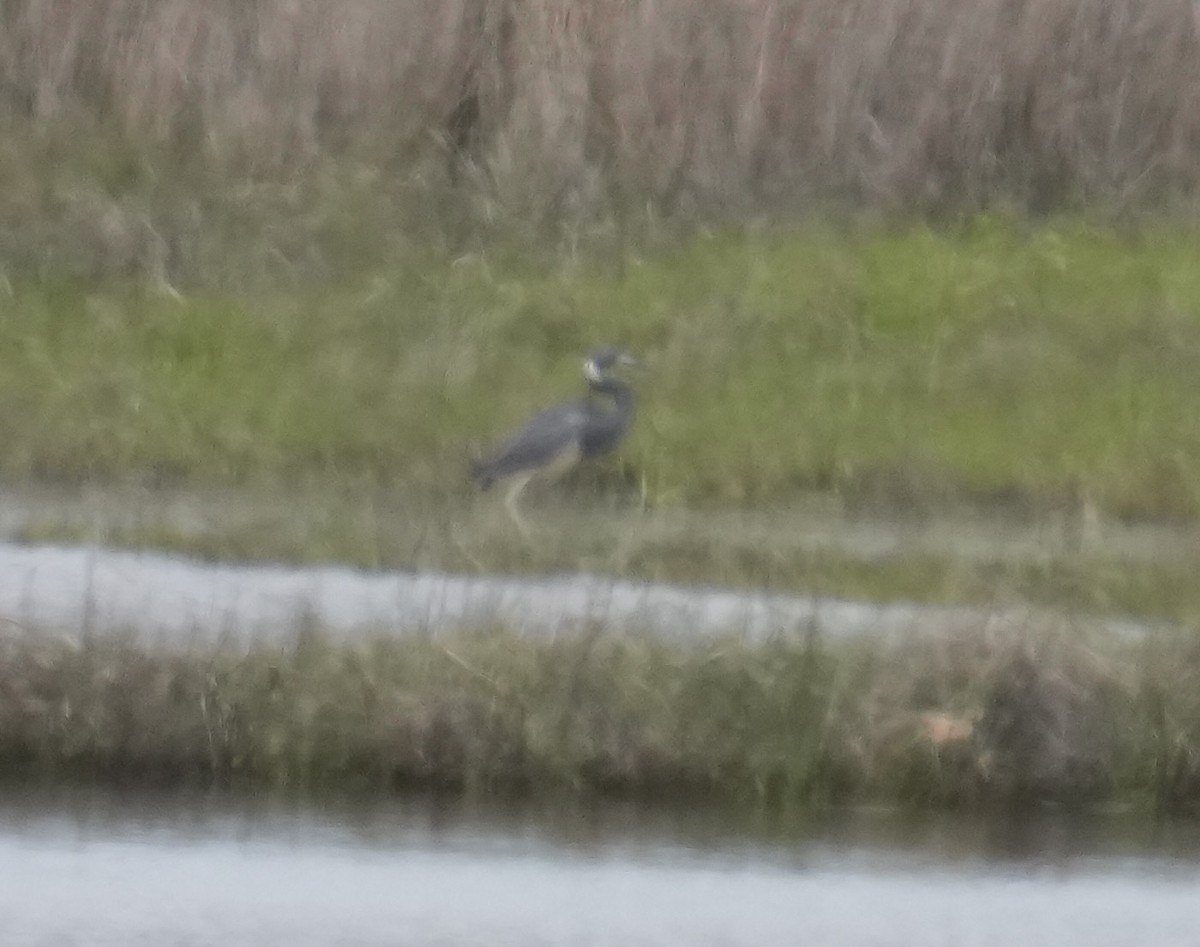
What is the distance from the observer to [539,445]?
44.1 feet

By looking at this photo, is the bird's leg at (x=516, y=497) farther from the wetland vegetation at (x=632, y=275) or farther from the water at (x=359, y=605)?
the water at (x=359, y=605)

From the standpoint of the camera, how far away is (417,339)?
1512 cm

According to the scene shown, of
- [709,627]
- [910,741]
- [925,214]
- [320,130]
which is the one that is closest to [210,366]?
[320,130]

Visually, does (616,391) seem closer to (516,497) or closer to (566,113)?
(516,497)

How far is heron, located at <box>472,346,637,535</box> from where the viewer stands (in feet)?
44.0

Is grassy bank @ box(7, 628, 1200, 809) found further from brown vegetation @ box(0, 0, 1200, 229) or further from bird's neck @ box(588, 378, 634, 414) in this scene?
brown vegetation @ box(0, 0, 1200, 229)

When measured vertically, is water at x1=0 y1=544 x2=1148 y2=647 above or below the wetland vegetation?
below

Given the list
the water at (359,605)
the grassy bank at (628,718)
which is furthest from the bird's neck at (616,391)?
the grassy bank at (628,718)

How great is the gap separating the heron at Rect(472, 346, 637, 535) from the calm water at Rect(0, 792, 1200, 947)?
12.6 feet

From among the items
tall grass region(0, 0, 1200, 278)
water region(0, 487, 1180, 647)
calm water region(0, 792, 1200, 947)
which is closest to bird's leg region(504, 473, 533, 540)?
water region(0, 487, 1180, 647)

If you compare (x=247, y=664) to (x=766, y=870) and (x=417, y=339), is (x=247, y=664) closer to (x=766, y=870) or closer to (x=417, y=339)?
(x=766, y=870)

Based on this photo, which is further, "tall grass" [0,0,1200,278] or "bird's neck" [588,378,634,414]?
"tall grass" [0,0,1200,278]

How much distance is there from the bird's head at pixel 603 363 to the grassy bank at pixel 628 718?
14.0ft

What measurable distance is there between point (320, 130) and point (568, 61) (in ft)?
3.74
